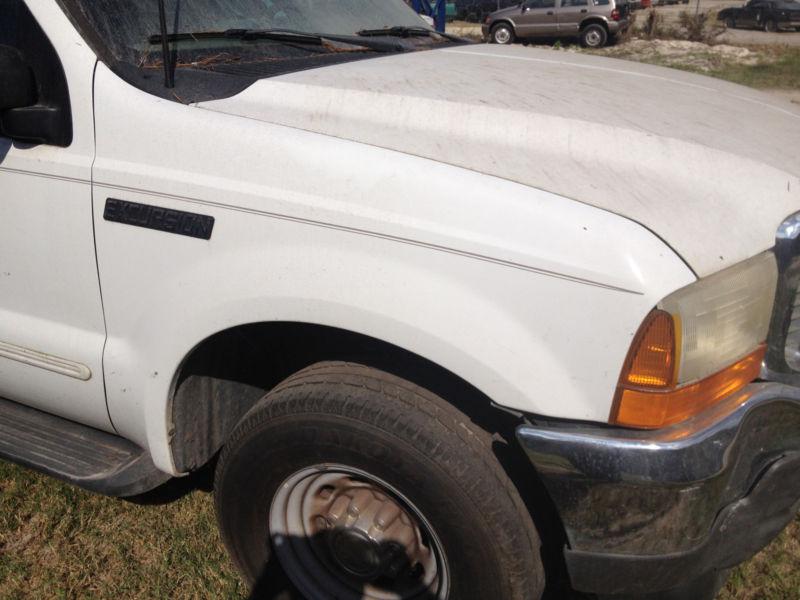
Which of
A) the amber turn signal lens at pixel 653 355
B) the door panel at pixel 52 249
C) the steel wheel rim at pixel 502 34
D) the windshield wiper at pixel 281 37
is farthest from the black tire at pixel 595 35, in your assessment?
the amber turn signal lens at pixel 653 355

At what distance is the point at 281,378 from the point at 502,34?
24877mm

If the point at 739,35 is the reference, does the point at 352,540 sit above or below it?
below

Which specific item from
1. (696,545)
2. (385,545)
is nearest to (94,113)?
(385,545)

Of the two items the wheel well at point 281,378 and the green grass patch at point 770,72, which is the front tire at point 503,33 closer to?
the green grass patch at point 770,72

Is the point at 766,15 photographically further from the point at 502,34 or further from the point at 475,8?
the point at 502,34

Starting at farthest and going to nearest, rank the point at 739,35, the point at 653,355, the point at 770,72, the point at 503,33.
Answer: the point at 739,35
the point at 503,33
the point at 770,72
the point at 653,355

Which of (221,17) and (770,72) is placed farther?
(770,72)

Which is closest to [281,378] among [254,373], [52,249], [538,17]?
[254,373]

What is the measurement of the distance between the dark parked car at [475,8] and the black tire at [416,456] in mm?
34498

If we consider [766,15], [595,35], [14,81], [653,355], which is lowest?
[653,355]

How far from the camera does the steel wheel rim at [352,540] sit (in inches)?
81.0

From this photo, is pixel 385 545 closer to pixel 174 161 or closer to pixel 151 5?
pixel 174 161

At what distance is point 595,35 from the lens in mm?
24297

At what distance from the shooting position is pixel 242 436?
2.09 meters
